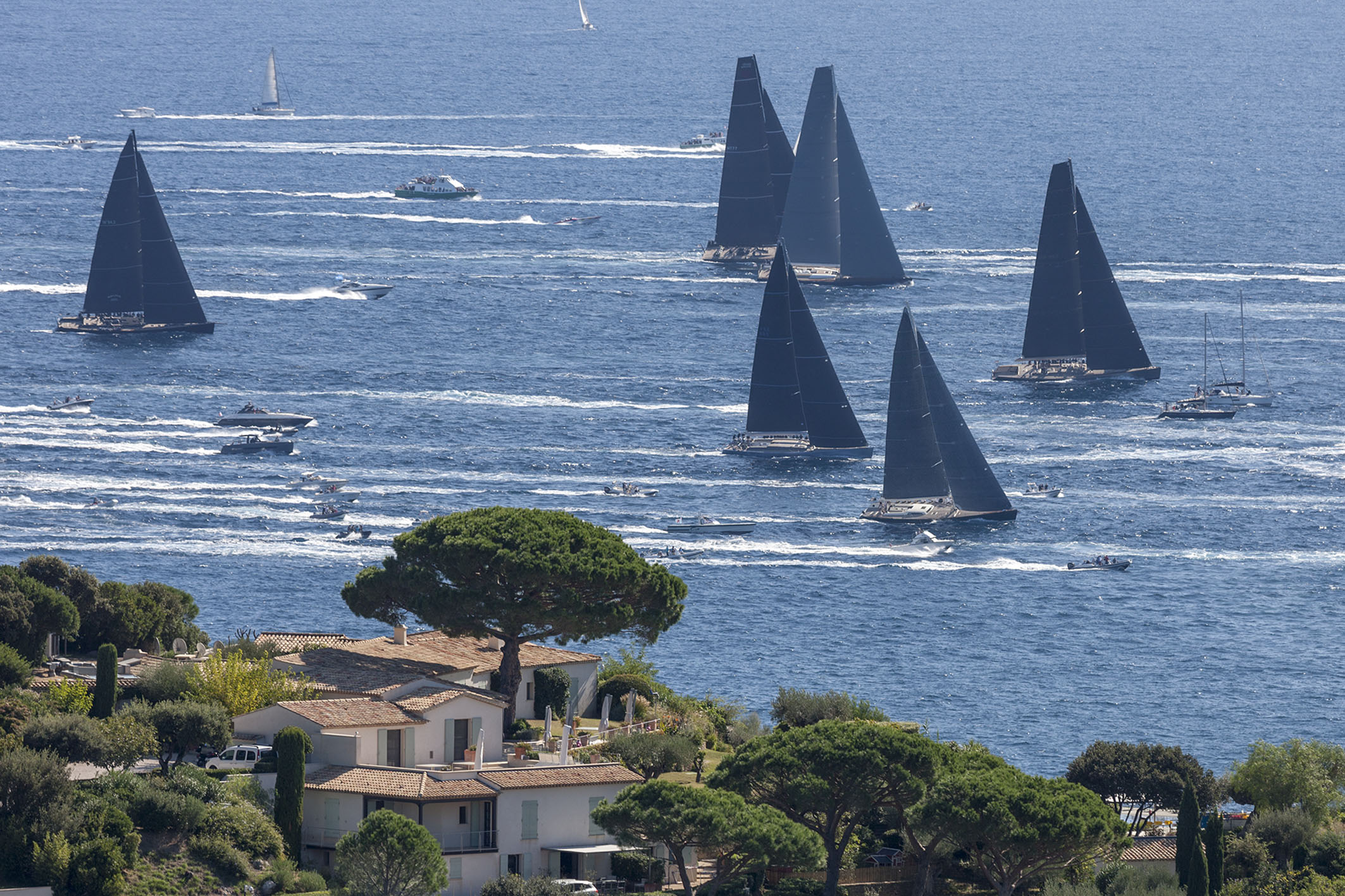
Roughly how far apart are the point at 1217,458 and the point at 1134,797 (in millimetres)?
101774

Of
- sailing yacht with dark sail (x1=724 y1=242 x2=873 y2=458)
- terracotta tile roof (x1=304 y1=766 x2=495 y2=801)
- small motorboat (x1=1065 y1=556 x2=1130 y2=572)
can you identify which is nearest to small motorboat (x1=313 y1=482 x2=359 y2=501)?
sailing yacht with dark sail (x1=724 y1=242 x2=873 y2=458)

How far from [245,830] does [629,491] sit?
9841cm

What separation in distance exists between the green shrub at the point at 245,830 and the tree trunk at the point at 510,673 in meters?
14.9

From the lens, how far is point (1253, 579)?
151m

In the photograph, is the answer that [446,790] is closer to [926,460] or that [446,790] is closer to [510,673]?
[510,673]

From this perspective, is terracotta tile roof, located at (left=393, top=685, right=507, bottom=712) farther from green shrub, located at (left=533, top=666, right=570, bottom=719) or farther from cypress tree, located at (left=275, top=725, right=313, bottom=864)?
cypress tree, located at (left=275, top=725, right=313, bottom=864)

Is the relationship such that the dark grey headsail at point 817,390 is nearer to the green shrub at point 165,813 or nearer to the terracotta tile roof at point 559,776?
the terracotta tile roof at point 559,776

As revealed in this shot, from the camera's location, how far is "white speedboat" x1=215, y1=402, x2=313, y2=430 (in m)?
188

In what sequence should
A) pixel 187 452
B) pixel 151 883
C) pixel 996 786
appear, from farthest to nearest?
pixel 187 452
pixel 996 786
pixel 151 883

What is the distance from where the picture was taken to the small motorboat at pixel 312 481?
168250 millimetres

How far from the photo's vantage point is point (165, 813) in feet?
224

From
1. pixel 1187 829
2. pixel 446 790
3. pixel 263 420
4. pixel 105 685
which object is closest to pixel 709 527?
pixel 263 420

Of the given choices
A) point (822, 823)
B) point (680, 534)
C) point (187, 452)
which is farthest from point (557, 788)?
point (187, 452)

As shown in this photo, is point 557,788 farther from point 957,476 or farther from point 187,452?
point 187,452
